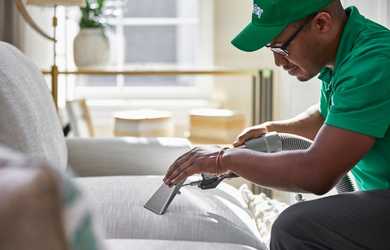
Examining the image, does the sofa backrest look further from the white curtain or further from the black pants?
the white curtain

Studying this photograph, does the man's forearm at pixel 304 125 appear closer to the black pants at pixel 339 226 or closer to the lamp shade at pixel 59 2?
the black pants at pixel 339 226

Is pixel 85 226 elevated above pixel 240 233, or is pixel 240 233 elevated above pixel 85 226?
pixel 85 226

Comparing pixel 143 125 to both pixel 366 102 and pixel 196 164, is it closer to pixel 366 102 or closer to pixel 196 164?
pixel 196 164

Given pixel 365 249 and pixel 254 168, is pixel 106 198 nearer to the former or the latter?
pixel 254 168

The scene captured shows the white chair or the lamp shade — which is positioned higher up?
the lamp shade

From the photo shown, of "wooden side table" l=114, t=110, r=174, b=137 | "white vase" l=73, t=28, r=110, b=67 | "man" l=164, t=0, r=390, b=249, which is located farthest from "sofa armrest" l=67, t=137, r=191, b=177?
"white vase" l=73, t=28, r=110, b=67

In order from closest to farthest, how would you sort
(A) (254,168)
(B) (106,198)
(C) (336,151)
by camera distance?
(C) (336,151) → (A) (254,168) → (B) (106,198)

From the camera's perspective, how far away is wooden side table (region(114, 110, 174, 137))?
12.5ft

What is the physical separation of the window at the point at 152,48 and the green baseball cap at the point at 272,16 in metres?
2.99

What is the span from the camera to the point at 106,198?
2053mm

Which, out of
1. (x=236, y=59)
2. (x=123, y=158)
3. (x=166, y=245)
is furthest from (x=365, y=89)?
(x=236, y=59)

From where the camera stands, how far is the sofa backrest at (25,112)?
1775 mm

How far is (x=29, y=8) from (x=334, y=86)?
285 cm

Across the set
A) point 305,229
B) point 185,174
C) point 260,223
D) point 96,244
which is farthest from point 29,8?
point 96,244
